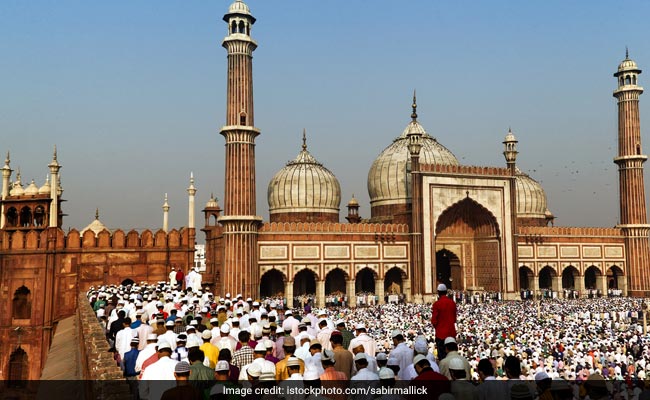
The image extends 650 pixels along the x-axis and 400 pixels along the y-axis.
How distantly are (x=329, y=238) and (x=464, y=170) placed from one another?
941 cm

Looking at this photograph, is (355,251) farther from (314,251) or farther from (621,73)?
(621,73)

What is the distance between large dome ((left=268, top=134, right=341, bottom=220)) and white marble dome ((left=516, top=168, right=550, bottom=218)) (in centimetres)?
1513

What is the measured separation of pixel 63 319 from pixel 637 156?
35.1 m

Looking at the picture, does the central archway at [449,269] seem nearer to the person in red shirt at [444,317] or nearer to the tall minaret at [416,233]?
the tall minaret at [416,233]

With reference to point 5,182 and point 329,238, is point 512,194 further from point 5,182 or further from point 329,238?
point 5,182

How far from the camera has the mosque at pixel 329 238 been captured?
2362cm

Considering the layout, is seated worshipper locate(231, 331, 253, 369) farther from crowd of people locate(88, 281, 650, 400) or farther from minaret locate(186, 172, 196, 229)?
minaret locate(186, 172, 196, 229)

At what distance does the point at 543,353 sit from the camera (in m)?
13.2

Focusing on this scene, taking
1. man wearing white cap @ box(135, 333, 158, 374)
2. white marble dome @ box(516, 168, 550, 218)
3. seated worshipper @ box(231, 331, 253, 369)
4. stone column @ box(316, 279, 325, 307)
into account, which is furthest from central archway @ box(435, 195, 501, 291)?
man wearing white cap @ box(135, 333, 158, 374)

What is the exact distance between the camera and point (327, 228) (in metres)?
29.9

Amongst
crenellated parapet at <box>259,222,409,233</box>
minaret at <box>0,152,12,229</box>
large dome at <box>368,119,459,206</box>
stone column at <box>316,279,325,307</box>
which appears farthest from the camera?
large dome at <box>368,119,459,206</box>

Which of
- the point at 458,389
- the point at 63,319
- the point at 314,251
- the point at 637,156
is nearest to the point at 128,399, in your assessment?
the point at 458,389

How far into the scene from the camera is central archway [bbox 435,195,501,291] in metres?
33.5

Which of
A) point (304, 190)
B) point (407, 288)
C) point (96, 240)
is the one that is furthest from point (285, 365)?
point (304, 190)
